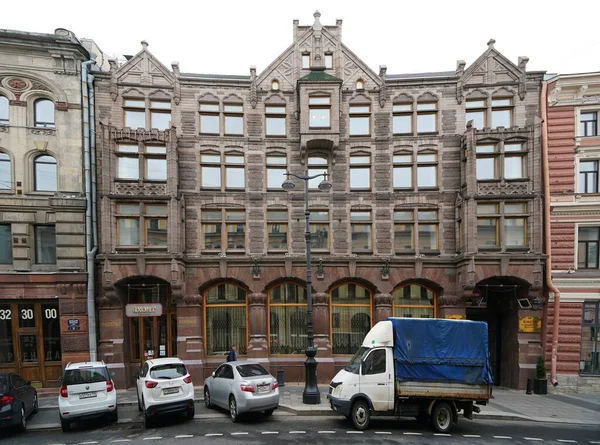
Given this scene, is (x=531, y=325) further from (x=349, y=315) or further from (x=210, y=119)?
(x=210, y=119)

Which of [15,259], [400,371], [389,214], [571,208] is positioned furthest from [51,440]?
[571,208]

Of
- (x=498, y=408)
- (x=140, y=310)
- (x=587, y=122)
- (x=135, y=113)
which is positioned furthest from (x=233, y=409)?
(x=587, y=122)

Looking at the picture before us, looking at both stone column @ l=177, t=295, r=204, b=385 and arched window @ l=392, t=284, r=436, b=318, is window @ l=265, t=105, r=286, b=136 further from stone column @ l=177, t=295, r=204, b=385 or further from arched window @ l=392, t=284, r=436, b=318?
arched window @ l=392, t=284, r=436, b=318

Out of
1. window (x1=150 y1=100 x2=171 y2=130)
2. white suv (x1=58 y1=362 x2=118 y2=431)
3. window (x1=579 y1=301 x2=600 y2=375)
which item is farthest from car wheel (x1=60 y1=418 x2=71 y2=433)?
window (x1=579 y1=301 x2=600 y2=375)

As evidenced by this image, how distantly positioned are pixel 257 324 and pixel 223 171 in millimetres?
7914

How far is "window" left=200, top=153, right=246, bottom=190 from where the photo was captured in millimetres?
17922

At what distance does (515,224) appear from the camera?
17188 millimetres

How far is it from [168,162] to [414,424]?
585 inches

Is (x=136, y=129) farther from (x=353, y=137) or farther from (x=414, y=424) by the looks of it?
(x=414, y=424)

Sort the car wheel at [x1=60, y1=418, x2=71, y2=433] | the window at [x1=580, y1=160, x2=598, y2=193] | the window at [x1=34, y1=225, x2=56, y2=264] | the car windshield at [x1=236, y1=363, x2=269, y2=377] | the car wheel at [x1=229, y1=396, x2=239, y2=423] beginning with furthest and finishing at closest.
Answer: the window at [x1=580, y1=160, x2=598, y2=193]
the window at [x1=34, y1=225, x2=56, y2=264]
the car windshield at [x1=236, y1=363, x2=269, y2=377]
the car wheel at [x1=229, y1=396, x2=239, y2=423]
the car wheel at [x1=60, y1=418, x2=71, y2=433]

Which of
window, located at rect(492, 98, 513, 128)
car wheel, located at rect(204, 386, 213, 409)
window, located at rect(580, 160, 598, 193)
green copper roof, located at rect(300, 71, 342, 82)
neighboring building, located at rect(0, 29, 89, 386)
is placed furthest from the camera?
window, located at rect(492, 98, 513, 128)

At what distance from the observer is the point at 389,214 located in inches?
707

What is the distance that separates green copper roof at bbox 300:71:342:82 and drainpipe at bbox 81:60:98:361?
1047 cm

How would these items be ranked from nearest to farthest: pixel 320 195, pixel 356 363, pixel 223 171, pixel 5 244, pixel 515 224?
pixel 356 363, pixel 5 244, pixel 515 224, pixel 223 171, pixel 320 195
